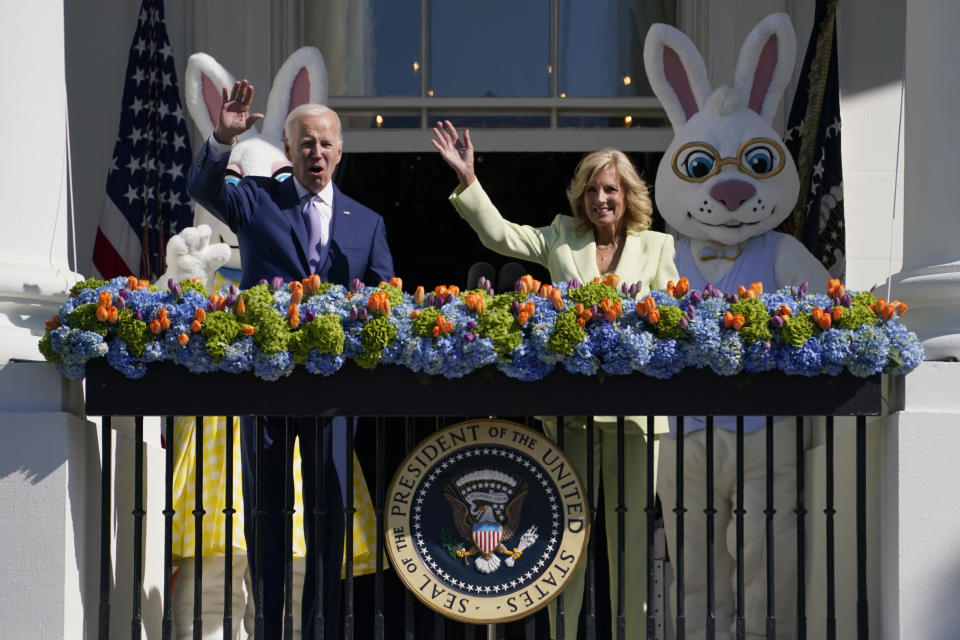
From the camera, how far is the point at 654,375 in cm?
588

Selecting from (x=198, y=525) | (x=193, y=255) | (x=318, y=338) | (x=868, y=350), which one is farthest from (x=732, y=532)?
(x=193, y=255)

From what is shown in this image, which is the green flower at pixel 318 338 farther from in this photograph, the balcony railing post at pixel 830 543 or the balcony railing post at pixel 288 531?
the balcony railing post at pixel 830 543

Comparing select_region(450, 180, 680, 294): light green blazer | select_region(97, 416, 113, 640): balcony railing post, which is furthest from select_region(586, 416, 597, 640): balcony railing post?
select_region(97, 416, 113, 640): balcony railing post

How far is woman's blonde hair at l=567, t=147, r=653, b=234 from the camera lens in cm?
655

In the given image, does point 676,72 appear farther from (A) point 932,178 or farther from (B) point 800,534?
(B) point 800,534

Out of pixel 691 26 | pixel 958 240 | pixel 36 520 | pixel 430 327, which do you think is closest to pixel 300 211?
pixel 430 327

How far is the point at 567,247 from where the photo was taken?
6.64m

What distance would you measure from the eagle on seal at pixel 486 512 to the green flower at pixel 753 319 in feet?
2.97

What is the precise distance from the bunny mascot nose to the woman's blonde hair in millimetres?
559

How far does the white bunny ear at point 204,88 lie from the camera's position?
783cm

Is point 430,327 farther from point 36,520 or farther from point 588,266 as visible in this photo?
point 36,520

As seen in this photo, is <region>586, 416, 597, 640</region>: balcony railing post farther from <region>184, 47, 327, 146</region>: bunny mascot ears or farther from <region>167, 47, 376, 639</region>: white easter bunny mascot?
<region>184, 47, 327, 146</region>: bunny mascot ears

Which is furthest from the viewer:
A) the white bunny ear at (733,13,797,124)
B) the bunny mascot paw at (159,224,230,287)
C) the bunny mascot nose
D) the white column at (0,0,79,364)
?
the white bunny ear at (733,13,797,124)

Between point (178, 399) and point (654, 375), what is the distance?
1560 mm
